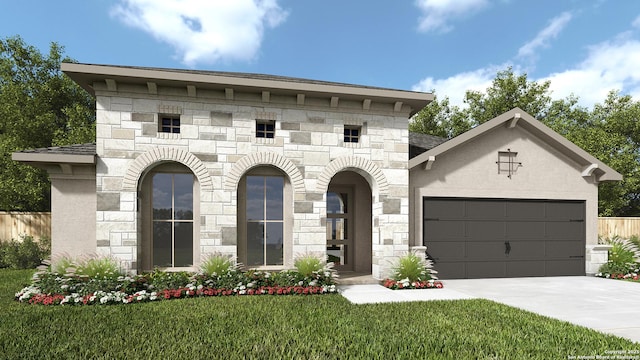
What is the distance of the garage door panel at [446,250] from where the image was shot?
11.2 metres

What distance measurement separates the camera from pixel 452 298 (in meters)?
8.21

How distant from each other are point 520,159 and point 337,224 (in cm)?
680

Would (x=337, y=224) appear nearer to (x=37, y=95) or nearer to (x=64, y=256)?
(x=64, y=256)

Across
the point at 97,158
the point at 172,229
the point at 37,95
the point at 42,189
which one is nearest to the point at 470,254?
the point at 172,229

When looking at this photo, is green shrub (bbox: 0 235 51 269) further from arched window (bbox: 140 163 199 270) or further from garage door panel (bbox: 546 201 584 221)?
garage door panel (bbox: 546 201 584 221)

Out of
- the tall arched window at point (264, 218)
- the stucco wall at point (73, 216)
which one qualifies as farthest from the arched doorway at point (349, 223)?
the stucco wall at point (73, 216)

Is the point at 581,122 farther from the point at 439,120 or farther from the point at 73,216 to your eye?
the point at 73,216

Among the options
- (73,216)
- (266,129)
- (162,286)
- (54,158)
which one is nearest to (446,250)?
(266,129)

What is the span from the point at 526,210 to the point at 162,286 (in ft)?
38.8

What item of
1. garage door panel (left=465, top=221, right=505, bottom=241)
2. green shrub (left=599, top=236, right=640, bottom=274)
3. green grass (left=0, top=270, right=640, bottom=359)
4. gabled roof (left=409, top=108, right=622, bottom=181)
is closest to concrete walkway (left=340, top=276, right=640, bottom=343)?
green grass (left=0, top=270, right=640, bottom=359)

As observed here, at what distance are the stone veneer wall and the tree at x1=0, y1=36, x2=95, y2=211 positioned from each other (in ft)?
36.4

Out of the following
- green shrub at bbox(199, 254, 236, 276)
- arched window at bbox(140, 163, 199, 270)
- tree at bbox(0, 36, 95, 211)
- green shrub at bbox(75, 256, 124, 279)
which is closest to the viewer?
green shrub at bbox(75, 256, 124, 279)

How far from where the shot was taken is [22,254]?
1321 centimetres

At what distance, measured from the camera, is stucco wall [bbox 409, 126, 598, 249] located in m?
11.1
